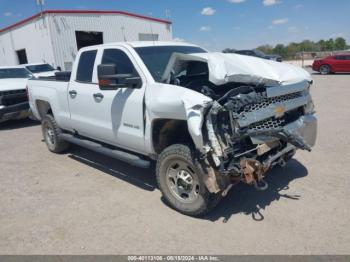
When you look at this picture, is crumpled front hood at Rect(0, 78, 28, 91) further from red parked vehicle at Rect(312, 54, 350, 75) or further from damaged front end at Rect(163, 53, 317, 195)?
red parked vehicle at Rect(312, 54, 350, 75)

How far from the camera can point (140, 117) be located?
13.8 feet

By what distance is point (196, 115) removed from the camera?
3.37m

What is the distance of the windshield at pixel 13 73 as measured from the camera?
11.4 meters

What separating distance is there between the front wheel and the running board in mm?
383

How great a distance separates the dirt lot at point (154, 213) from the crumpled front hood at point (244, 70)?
4.98 feet

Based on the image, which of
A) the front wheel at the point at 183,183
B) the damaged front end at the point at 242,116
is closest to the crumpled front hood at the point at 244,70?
the damaged front end at the point at 242,116

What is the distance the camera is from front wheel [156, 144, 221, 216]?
3.70 meters

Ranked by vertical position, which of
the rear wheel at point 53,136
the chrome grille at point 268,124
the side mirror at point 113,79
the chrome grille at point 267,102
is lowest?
the rear wheel at point 53,136

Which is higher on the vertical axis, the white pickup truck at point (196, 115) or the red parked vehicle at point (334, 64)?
the white pickup truck at point (196, 115)

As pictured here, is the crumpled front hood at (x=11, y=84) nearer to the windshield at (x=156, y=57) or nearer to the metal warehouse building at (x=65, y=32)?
the windshield at (x=156, y=57)

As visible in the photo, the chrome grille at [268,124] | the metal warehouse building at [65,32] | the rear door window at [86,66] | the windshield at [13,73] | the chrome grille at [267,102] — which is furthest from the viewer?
the metal warehouse building at [65,32]

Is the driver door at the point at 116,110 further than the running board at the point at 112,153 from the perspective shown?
No

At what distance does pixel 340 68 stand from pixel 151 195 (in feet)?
71.0

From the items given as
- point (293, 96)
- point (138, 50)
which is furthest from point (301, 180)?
point (138, 50)
